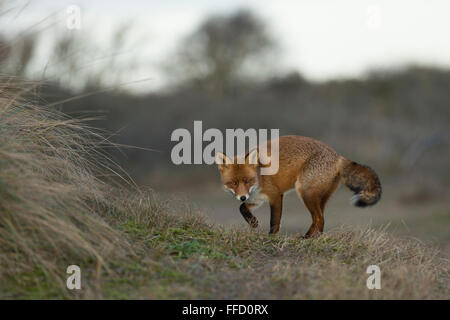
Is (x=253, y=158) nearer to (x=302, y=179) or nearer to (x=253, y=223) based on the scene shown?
(x=302, y=179)

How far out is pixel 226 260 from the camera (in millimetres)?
4621

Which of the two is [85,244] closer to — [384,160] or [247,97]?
[384,160]

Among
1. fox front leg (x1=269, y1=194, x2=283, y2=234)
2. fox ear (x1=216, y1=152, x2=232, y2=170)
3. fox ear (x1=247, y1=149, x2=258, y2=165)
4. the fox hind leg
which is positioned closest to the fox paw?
fox front leg (x1=269, y1=194, x2=283, y2=234)

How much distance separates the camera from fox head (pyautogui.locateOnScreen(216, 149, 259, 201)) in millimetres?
6219

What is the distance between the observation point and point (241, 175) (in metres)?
6.33

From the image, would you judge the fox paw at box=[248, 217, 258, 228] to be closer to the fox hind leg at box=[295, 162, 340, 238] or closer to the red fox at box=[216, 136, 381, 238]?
the red fox at box=[216, 136, 381, 238]

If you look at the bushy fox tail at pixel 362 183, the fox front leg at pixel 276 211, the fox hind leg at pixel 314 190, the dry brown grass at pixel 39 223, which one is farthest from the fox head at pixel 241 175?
the dry brown grass at pixel 39 223

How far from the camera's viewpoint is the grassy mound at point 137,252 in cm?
396

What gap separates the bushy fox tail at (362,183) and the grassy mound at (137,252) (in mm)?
565

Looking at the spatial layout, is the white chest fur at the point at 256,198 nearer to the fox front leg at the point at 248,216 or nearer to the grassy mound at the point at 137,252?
the fox front leg at the point at 248,216

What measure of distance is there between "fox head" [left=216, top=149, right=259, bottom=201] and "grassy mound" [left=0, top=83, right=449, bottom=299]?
0.90 metres

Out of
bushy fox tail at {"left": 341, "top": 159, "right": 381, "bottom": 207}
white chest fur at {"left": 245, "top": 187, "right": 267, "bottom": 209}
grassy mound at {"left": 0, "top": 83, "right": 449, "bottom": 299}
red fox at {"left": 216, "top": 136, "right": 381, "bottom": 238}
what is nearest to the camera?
grassy mound at {"left": 0, "top": 83, "right": 449, "bottom": 299}

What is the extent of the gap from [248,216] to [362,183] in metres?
1.52
